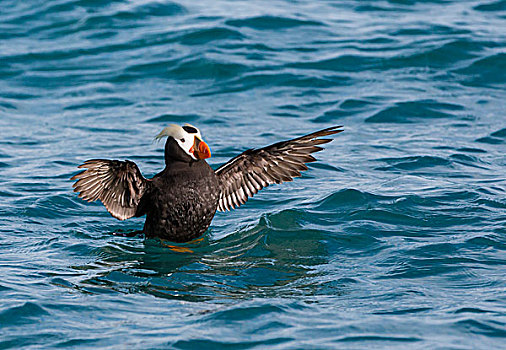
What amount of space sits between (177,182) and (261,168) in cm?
89

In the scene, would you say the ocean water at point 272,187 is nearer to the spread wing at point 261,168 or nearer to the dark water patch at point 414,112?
the dark water patch at point 414,112

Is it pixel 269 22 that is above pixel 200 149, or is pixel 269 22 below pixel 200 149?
above

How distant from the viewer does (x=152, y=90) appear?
38.2 feet

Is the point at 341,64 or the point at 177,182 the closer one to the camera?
the point at 177,182

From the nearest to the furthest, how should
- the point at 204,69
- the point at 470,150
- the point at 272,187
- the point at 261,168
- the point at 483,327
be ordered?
the point at 483,327, the point at 261,168, the point at 272,187, the point at 470,150, the point at 204,69

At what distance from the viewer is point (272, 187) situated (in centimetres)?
855

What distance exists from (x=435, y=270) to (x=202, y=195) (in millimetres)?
1885

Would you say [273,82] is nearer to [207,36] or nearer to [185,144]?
[207,36]

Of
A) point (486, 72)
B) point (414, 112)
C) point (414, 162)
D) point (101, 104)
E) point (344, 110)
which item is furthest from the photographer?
point (486, 72)

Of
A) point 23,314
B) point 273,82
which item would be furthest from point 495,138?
point 23,314

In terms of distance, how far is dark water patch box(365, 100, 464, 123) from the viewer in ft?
34.1

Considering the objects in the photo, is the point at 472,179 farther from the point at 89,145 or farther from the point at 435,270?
the point at 89,145

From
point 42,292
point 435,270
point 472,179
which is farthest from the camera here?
point 472,179

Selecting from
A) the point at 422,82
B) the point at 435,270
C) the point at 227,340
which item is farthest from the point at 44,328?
the point at 422,82
